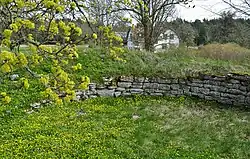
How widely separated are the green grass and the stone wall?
0.45 m

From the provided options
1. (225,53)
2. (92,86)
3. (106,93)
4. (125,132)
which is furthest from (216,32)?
(125,132)

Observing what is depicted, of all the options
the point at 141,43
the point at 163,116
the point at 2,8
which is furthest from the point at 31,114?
the point at 141,43

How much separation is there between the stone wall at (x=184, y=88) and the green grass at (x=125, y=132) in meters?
0.45

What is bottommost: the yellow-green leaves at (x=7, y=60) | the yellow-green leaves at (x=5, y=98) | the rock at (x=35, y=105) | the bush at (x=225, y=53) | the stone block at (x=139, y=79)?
the rock at (x=35, y=105)

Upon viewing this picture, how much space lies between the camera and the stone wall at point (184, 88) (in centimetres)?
726

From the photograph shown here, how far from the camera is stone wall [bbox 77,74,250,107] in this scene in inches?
286

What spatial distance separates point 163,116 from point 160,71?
2.10m

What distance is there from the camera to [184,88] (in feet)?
25.6

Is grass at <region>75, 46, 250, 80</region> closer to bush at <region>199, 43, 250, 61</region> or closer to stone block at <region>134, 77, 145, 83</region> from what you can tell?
bush at <region>199, 43, 250, 61</region>

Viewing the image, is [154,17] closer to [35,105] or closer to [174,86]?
[174,86]

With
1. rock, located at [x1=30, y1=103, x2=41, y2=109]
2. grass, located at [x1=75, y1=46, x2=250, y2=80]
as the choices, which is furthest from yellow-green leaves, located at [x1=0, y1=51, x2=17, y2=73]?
grass, located at [x1=75, y1=46, x2=250, y2=80]

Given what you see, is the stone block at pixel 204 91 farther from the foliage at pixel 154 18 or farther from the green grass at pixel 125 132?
the foliage at pixel 154 18

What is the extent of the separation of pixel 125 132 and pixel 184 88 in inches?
119

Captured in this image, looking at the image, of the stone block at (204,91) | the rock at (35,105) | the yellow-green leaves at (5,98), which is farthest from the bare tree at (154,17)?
the yellow-green leaves at (5,98)
